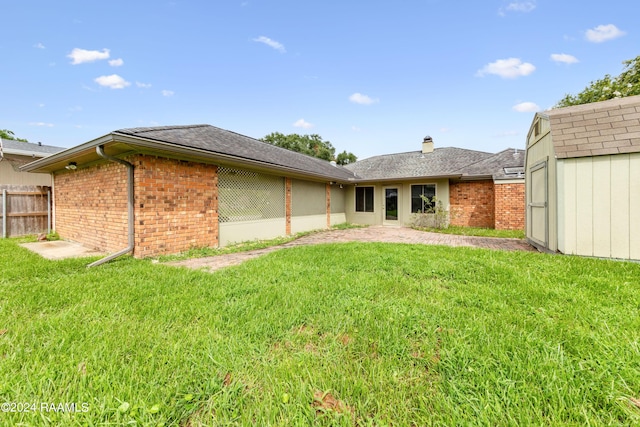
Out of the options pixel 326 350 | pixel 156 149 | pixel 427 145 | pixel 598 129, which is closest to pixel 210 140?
pixel 156 149

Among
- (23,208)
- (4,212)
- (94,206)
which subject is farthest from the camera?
(23,208)

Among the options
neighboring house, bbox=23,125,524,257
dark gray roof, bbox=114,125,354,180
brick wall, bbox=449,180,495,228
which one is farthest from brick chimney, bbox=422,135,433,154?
dark gray roof, bbox=114,125,354,180

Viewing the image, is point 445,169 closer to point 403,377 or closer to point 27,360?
point 403,377

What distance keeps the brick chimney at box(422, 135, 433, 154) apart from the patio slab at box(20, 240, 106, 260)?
16.5 m

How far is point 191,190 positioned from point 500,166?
13.1m

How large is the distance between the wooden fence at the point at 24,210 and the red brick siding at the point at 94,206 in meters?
→ 0.93

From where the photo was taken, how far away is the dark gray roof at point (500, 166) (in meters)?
10.9

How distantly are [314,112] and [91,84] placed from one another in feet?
34.6

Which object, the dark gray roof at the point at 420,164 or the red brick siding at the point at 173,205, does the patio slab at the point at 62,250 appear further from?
the dark gray roof at the point at 420,164

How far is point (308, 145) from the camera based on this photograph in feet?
124

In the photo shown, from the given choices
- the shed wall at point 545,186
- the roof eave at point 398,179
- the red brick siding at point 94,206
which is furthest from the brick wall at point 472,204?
the red brick siding at point 94,206

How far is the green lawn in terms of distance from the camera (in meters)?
1.45

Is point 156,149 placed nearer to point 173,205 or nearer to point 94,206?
point 173,205

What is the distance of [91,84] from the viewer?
10688 millimetres
